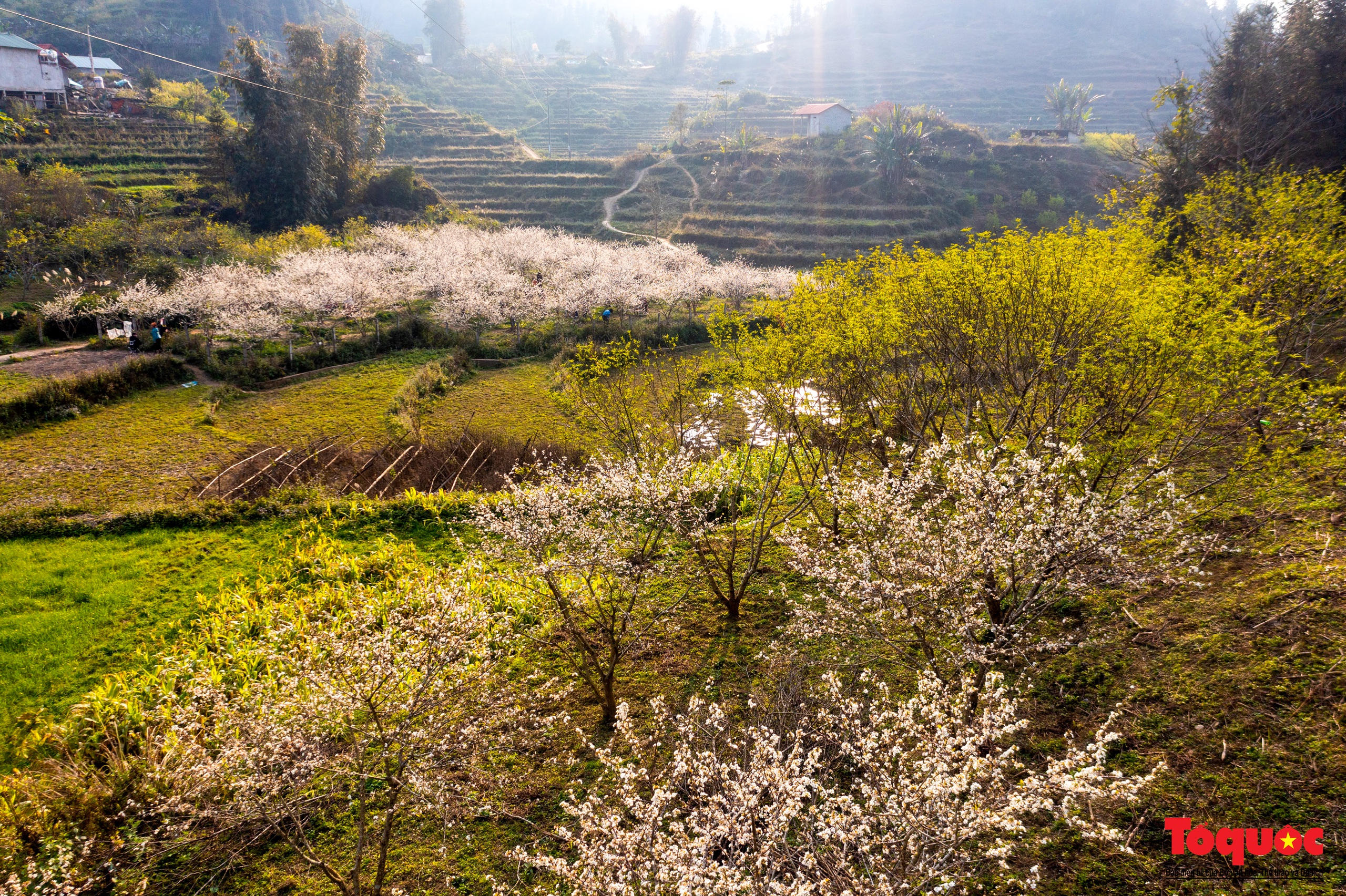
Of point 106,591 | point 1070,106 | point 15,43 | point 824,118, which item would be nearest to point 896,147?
point 824,118

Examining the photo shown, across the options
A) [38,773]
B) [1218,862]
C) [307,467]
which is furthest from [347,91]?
[1218,862]

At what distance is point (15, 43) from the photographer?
59.9 metres

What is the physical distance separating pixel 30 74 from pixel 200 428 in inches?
2895

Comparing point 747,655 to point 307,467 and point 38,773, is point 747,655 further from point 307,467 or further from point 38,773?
point 307,467

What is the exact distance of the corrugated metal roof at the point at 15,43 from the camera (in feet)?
193

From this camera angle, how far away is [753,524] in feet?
38.9

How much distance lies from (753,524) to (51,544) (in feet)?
60.8

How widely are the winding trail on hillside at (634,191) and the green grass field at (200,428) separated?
3237cm

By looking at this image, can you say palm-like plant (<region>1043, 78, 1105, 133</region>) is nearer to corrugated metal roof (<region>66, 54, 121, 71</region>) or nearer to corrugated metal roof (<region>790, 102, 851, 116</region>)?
corrugated metal roof (<region>790, 102, 851, 116</region>)

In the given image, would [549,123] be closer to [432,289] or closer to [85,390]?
[432,289]

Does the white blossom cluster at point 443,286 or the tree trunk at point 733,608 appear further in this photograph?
the white blossom cluster at point 443,286

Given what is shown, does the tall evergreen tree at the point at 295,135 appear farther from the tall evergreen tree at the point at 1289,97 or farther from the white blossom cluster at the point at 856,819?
the tall evergreen tree at the point at 1289,97

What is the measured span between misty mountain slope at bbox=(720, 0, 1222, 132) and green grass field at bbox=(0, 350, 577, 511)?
380ft

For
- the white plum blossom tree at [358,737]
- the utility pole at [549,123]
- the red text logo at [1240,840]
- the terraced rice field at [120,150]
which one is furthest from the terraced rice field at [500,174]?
the red text logo at [1240,840]
